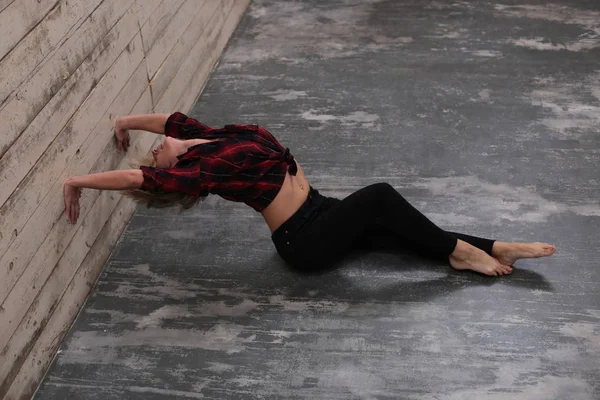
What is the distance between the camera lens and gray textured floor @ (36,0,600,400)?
207 cm

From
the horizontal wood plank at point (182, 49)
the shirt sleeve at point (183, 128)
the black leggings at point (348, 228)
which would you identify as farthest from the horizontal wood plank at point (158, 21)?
the black leggings at point (348, 228)

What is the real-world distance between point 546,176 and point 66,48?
1.91 meters

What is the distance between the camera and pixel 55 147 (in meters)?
2.13

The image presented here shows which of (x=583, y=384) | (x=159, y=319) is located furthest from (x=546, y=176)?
(x=159, y=319)

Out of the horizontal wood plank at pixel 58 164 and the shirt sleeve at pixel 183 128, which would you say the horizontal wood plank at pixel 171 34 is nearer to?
the horizontal wood plank at pixel 58 164

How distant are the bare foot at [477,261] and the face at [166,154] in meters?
1.01

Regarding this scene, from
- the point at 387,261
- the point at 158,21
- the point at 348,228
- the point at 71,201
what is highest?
the point at 158,21

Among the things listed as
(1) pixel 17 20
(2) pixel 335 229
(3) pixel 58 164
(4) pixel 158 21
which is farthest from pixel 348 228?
(4) pixel 158 21

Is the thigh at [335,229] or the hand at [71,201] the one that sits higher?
the hand at [71,201]

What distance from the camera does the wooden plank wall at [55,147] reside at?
6.29 ft

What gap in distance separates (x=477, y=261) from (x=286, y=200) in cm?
69

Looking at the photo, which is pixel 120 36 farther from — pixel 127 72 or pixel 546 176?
pixel 546 176

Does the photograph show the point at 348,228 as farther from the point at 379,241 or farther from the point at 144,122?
the point at 144,122

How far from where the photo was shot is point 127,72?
2.64m
